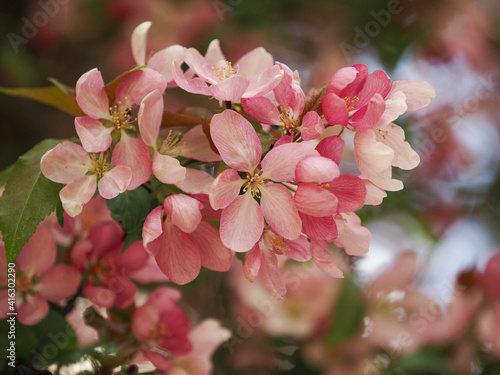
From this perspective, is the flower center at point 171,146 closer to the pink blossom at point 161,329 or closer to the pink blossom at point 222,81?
the pink blossom at point 222,81

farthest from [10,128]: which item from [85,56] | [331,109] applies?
[331,109]

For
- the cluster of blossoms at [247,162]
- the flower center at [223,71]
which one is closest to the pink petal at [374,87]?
the cluster of blossoms at [247,162]

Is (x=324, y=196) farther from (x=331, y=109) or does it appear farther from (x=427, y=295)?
(x=427, y=295)

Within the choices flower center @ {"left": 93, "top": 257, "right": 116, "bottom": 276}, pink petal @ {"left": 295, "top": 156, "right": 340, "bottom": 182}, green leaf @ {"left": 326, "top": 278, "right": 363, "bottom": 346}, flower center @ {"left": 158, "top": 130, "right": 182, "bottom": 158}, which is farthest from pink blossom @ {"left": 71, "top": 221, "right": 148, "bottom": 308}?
green leaf @ {"left": 326, "top": 278, "right": 363, "bottom": 346}

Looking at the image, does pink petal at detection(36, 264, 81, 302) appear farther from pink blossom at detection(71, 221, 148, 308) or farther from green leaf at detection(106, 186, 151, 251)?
green leaf at detection(106, 186, 151, 251)

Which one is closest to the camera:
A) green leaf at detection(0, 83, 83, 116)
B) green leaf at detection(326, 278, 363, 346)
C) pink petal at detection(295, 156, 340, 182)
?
pink petal at detection(295, 156, 340, 182)

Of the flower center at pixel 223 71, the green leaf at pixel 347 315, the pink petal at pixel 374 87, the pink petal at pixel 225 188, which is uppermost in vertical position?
the pink petal at pixel 374 87

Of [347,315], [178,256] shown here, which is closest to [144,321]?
[178,256]
